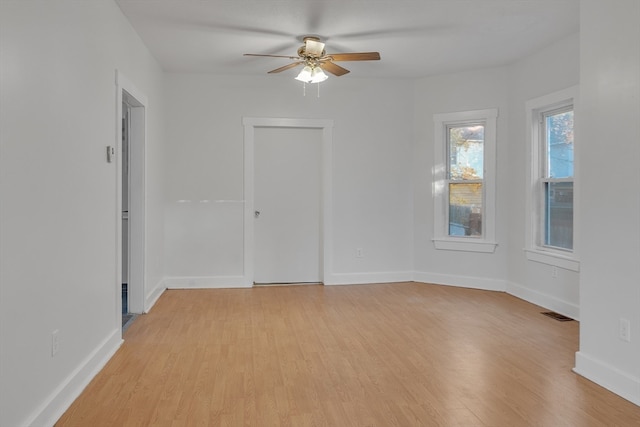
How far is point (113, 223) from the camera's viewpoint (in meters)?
3.68

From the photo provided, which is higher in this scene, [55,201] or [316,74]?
[316,74]

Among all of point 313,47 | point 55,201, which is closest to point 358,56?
point 313,47

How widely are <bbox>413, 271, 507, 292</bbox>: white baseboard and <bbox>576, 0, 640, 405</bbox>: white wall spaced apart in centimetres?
264

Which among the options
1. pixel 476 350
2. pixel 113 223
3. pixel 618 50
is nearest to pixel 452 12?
pixel 618 50

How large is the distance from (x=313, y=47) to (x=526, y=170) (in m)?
2.66

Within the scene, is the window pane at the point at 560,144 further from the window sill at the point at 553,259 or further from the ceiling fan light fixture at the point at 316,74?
the ceiling fan light fixture at the point at 316,74

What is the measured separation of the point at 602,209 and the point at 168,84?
15.8 ft

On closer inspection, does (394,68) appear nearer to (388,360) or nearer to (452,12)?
(452,12)

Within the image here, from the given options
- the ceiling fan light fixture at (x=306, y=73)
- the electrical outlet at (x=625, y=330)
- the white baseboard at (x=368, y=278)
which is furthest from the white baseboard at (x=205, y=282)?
the electrical outlet at (x=625, y=330)

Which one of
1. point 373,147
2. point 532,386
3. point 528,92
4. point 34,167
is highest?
point 528,92

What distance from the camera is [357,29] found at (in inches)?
173

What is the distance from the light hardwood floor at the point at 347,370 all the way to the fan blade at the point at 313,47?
2.42 metres

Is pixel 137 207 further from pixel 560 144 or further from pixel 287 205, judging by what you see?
pixel 560 144

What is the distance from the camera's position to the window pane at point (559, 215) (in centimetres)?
481
